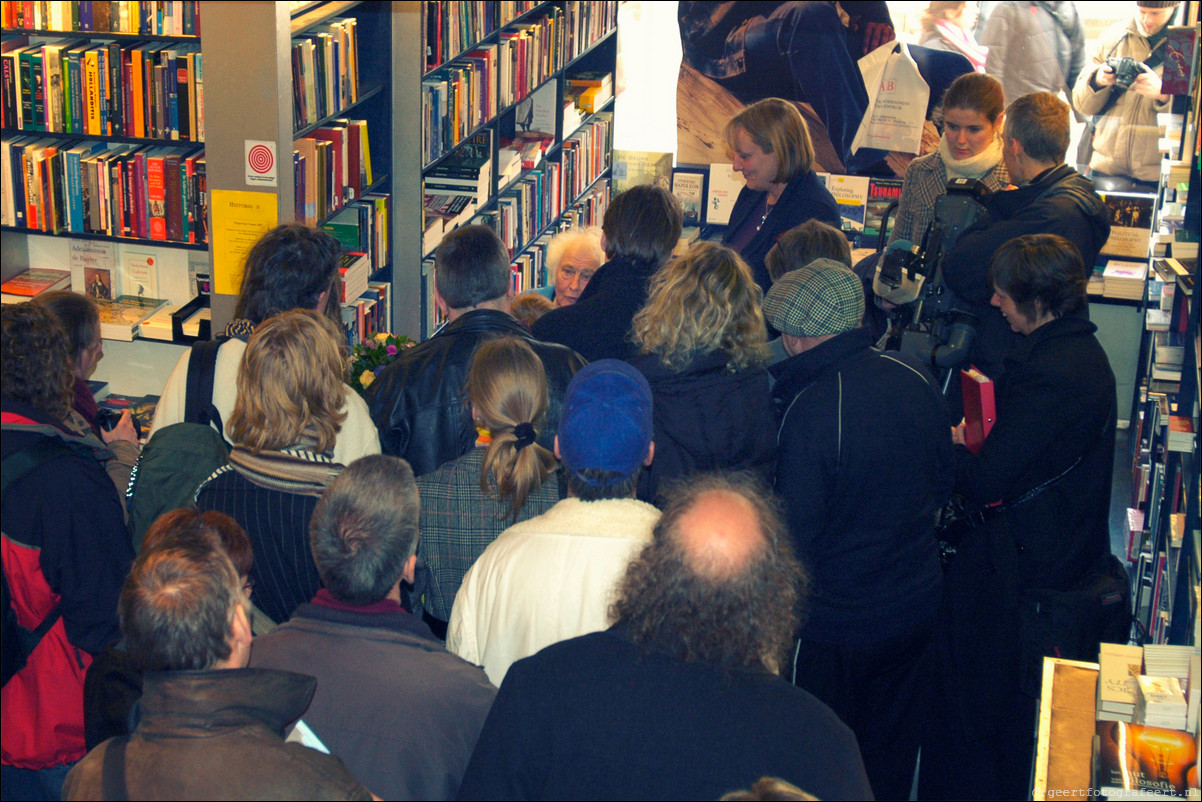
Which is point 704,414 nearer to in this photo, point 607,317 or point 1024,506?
point 607,317

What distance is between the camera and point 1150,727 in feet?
6.13

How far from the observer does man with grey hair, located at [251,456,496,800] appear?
1.66 meters

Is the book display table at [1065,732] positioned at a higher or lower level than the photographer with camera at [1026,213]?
lower

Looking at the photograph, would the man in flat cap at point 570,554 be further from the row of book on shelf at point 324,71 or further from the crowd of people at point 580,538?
the row of book on shelf at point 324,71

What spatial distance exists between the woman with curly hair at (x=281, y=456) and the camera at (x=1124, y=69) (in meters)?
5.55

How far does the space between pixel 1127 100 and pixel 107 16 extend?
5298 millimetres

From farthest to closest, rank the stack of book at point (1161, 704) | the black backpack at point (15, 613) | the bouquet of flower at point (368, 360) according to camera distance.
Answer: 1. the bouquet of flower at point (368, 360)
2. the black backpack at point (15, 613)
3. the stack of book at point (1161, 704)

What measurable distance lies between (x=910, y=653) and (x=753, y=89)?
16.7ft

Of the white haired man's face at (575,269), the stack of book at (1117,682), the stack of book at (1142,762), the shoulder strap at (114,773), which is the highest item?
the white haired man's face at (575,269)

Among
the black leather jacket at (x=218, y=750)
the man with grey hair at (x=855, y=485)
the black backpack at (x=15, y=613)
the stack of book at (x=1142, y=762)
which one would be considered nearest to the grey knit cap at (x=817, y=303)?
the man with grey hair at (x=855, y=485)

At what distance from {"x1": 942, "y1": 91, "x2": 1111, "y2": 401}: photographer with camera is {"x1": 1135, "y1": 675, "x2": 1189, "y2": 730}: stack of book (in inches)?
67.3

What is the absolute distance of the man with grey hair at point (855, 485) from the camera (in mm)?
2451

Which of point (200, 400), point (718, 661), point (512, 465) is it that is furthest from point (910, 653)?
point (200, 400)

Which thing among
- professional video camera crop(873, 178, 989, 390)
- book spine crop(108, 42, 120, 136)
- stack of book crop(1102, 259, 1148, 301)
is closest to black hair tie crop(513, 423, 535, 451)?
professional video camera crop(873, 178, 989, 390)
